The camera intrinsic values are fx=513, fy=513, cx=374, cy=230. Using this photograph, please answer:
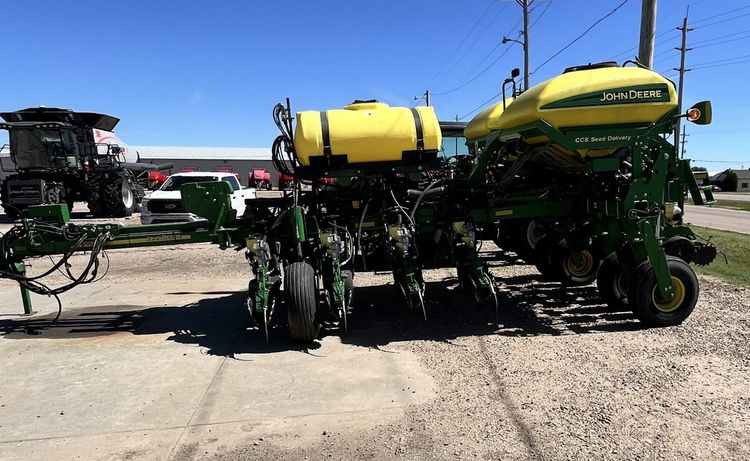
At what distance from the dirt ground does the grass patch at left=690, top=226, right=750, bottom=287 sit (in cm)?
114

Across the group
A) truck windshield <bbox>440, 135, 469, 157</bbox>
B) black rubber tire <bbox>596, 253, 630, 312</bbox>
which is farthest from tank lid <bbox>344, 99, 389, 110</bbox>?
truck windshield <bbox>440, 135, 469, 157</bbox>

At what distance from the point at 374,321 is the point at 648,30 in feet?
23.6

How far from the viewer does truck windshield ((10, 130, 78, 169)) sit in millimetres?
17562

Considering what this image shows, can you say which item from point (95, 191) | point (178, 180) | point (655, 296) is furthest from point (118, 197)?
point (655, 296)

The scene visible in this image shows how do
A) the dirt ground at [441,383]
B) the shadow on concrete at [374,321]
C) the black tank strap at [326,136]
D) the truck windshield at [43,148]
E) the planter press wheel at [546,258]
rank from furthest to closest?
the truck windshield at [43,148]
the planter press wheel at [546,258]
the shadow on concrete at [374,321]
the black tank strap at [326,136]
the dirt ground at [441,383]

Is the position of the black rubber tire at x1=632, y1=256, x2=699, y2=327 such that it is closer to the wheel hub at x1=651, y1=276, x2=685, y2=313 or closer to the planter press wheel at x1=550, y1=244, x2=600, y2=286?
the wheel hub at x1=651, y1=276, x2=685, y2=313

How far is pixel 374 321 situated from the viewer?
19.5 ft

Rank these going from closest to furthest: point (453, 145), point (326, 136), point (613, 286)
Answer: point (326, 136)
point (613, 286)
point (453, 145)

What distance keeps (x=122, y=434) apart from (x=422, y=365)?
2405 mm

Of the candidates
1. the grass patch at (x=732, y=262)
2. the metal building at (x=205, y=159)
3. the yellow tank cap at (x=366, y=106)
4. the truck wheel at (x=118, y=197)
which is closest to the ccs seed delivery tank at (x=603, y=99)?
the yellow tank cap at (x=366, y=106)

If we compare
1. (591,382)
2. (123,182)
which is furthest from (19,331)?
(123,182)

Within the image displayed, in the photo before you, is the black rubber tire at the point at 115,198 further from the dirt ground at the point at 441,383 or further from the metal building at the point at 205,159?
the metal building at the point at 205,159

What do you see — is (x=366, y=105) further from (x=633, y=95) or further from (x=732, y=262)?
(x=732, y=262)

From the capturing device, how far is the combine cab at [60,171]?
55.2 ft
